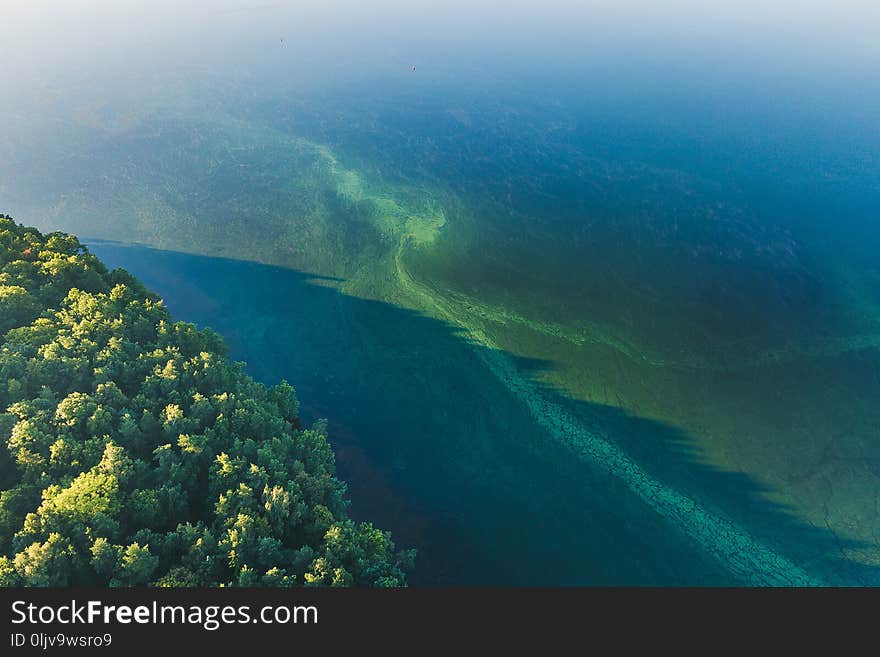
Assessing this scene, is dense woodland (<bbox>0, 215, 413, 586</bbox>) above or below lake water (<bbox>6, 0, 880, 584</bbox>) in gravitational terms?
below

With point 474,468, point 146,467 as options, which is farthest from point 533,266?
point 146,467

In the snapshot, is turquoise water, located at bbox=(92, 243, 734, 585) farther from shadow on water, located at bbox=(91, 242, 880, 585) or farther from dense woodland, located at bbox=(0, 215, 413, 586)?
dense woodland, located at bbox=(0, 215, 413, 586)

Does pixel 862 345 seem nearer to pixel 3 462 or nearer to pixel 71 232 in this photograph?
pixel 3 462

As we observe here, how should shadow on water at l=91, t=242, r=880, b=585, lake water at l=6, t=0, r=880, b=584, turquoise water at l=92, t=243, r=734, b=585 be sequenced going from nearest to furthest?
shadow on water at l=91, t=242, r=880, b=585
turquoise water at l=92, t=243, r=734, b=585
lake water at l=6, t=0, r=880, b=584

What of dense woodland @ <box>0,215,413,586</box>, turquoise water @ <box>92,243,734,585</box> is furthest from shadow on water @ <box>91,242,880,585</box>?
dense woodland @ <box>0,215,413,586</box>

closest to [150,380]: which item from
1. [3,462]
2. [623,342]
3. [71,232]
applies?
[3,462]

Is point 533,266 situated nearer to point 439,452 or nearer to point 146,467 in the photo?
point 439,452

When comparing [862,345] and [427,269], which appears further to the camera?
[427,269]
